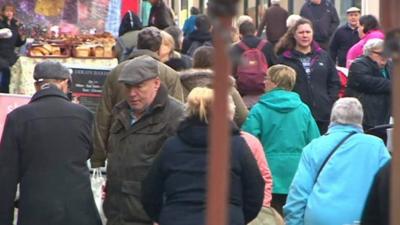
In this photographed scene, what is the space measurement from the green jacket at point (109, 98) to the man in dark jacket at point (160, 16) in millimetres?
8080

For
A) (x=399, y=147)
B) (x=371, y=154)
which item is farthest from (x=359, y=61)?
(x=399, y=147)

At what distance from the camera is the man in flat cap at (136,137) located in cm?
721

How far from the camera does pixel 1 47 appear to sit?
17.8 metres

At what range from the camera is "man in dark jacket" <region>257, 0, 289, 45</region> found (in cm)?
1748

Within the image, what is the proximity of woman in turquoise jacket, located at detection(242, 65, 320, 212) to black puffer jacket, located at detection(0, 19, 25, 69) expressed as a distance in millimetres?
8115

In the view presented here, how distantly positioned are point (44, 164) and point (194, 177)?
1344 mm

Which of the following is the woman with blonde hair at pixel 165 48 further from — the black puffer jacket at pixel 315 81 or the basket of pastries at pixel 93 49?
the basket of pastries at pixel 93 49

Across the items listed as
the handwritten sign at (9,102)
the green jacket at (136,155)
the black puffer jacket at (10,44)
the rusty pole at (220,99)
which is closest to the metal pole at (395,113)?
the rusty pole at (220,99)

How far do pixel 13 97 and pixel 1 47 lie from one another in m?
7.76

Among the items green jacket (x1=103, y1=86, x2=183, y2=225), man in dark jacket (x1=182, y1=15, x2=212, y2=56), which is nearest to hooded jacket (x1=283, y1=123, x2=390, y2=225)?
green jacket (x1=103, y1=86, x2=183, y2=225)

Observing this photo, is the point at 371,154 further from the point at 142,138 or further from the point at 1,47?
the point at 1,47

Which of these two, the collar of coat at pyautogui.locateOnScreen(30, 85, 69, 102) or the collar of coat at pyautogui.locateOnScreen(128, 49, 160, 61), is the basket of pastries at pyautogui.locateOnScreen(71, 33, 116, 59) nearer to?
the collar of coat at pyautogui.locateOnScreen(128, 49, 160, 61)

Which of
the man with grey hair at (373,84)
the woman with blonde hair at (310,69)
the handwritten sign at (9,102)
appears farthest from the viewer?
the man with grey hair at (373,84)

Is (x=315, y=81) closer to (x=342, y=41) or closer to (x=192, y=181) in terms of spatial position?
(x=342, y=41)
